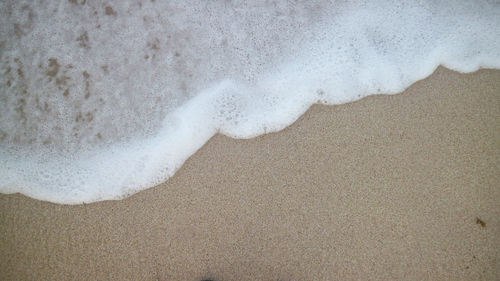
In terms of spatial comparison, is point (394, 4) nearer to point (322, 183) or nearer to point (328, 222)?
point (322, 183)

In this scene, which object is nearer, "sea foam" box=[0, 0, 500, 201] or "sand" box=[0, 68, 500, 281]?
"sand" box=[0, 68, 500, 281]

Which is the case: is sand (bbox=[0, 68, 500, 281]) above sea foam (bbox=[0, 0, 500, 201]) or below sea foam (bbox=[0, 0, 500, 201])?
below

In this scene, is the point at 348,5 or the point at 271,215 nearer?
the point at 271,215

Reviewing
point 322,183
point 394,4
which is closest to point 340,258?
point 322,183

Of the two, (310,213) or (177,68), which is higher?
(177,68)
